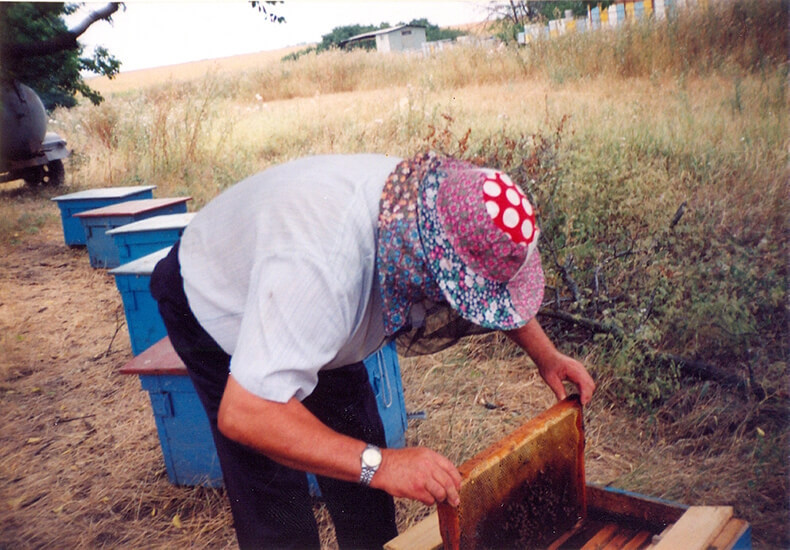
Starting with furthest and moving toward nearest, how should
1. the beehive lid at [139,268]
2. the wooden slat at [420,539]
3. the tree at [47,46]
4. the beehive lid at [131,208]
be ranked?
the tree at [47,46] → the beehive lid at [131,208] → the beehive lid at [139,268] → the wooden slat at [420,539]

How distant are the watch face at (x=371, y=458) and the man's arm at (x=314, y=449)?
1 cm

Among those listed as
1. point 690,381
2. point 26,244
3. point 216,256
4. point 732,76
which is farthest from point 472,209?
point 26,244

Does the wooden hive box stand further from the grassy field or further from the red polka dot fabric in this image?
the grassy field

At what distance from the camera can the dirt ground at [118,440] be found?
270cm

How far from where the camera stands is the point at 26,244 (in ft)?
23.5

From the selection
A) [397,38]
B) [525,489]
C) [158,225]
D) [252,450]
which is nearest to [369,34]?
[397,38]

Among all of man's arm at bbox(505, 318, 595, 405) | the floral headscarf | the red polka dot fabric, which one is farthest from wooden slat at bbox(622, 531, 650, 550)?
the red polka dot fabric

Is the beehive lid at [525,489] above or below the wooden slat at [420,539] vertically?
above

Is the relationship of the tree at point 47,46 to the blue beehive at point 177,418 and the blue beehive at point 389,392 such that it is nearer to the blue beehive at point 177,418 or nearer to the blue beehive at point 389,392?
the blue beehive at point 177,418

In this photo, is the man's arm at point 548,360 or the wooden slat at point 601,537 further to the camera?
the man's arm at point 548,360

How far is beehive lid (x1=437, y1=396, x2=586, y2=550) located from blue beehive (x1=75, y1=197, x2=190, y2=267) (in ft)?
13.8

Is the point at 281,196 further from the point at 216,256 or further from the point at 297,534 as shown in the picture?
the point at 297,534

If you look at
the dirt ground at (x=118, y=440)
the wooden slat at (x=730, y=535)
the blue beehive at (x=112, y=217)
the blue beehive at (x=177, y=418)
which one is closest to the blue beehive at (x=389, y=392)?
the dirt ground at (x=118, y=440)

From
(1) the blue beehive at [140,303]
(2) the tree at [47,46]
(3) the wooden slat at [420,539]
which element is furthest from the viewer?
(2) the tree at [47,46]
